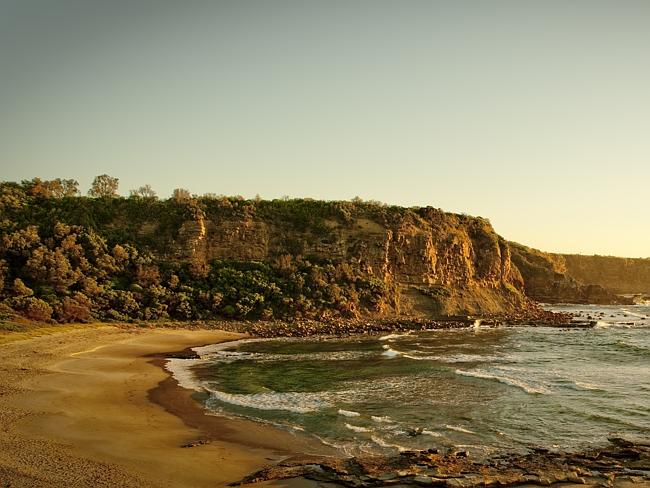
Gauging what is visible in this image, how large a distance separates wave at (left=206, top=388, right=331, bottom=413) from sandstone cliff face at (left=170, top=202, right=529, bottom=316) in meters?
34.4

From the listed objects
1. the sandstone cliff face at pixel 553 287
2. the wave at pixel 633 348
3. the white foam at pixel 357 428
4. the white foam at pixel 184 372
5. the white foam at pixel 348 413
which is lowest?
the white foam at pixel 184 372

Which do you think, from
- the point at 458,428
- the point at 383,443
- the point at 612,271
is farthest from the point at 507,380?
the point at 612,271

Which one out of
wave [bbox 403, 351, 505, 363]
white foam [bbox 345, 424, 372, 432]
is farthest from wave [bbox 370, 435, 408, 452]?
wave [bbox 403, 351, 505, 363]

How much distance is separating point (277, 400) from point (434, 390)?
23.6ft

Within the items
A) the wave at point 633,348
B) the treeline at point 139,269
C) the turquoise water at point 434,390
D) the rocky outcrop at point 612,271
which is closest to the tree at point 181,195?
the treeline at point 139,269

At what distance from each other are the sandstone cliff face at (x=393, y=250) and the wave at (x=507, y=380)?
30827 millimetres

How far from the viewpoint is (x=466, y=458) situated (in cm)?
1356

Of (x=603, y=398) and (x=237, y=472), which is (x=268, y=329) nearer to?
(x=603, y=398)

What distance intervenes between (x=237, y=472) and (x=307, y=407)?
717cm

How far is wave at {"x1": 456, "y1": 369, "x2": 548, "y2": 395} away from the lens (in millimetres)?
22456

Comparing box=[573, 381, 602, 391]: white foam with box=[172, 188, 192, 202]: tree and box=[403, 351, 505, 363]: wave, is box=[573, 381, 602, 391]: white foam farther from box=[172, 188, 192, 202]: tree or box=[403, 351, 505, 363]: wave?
box=[172, 188, 192, 202]: tree

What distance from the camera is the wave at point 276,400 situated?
1941cm

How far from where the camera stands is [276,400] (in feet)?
67.9

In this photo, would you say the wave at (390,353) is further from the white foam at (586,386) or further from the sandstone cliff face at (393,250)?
the sandstone cliff face at (393,250)
